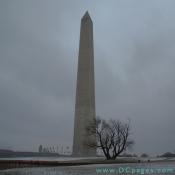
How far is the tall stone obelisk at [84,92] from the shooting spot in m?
60.8

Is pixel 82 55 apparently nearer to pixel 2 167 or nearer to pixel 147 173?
pixel 2 167

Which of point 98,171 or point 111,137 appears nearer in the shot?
point 98,171

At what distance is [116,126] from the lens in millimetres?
51094

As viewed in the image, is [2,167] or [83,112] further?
[83,112]

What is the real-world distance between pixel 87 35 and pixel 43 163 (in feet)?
137

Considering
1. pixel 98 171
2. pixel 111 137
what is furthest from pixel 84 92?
pixel 98 171

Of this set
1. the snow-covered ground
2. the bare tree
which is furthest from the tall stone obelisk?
the snow-covered ground

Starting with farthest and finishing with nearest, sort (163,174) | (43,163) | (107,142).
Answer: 1. (107,142)
2. (43,163)
3. (163,174)

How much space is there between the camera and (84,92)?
61094mm

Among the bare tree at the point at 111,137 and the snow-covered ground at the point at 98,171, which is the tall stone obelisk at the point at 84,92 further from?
the snow-covered ground at the point at 98,171

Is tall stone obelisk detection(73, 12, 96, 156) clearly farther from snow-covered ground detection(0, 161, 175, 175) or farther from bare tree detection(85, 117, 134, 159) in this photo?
snow-covered ground detection(0, 161, 175, 175)

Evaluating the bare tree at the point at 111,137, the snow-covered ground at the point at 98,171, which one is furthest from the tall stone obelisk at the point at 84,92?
the snow-covered ground at the point at 98,171

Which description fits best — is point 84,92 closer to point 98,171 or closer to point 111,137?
point 111,137

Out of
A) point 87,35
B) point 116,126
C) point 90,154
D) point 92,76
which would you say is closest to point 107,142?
point 116,126
